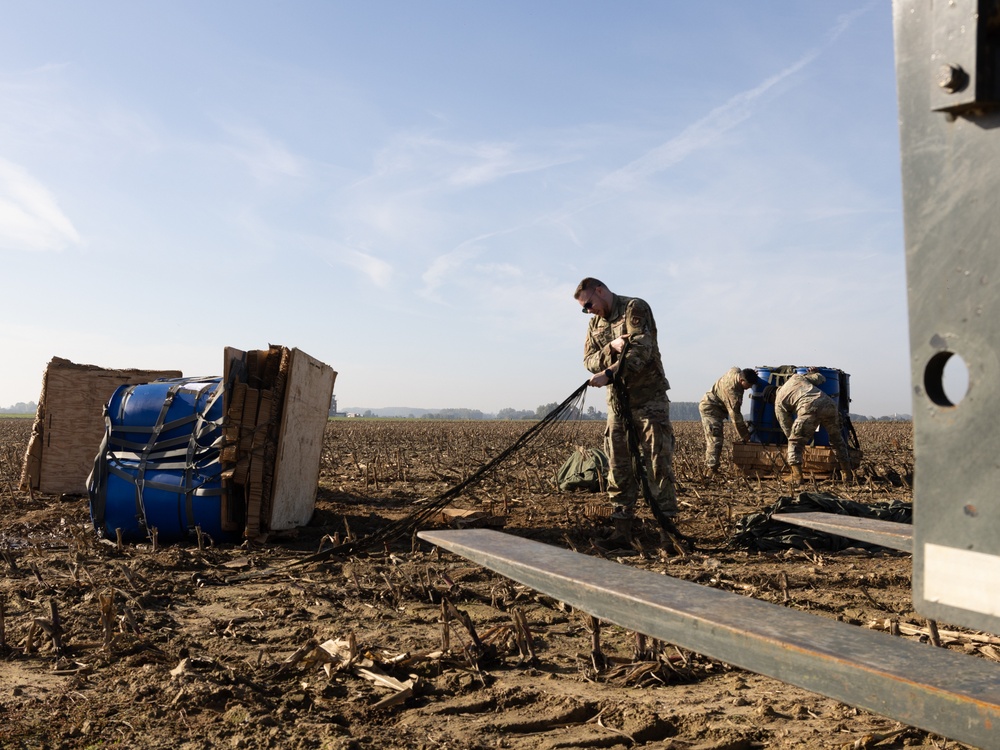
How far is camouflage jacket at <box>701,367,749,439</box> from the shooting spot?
12070 millimetres

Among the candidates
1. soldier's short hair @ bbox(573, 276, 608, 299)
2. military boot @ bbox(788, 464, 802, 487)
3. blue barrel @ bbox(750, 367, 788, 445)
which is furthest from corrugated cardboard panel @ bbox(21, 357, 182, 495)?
blue barrel @ bbox(750, 367, 788, 445)

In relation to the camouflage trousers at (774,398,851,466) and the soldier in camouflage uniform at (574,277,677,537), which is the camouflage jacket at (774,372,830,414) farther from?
the soldier in camouflage uniform at (574,277,677,537)

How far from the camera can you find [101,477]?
6.36 m

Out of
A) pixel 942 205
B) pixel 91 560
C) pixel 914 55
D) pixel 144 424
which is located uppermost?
pixel 914 55

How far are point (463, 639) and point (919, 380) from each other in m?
2.86

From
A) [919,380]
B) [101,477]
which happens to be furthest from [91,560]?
[919,380]

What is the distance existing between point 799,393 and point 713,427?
1.58 meters

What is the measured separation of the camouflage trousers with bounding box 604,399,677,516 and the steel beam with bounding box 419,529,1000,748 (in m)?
4.78

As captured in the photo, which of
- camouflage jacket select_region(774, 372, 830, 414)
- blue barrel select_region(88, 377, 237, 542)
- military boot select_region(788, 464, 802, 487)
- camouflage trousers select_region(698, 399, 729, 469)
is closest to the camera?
blue barrel select_region(88, 377, 237, 542)

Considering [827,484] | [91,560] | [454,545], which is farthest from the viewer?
[827,484]

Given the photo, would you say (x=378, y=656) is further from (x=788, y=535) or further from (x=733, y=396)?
(x=733, y=396)

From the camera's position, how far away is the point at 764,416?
12.0m

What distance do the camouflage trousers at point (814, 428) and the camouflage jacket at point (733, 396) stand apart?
120cm

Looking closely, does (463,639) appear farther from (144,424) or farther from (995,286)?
(144,424)
